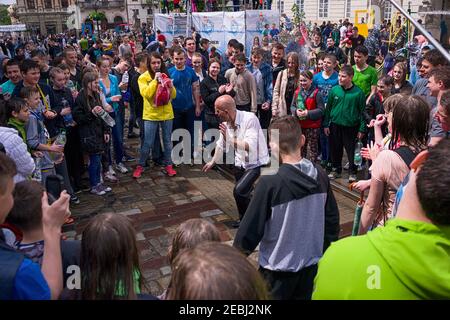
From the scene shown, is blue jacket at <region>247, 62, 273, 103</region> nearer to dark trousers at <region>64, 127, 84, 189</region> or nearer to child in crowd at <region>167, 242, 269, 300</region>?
dark trousers at <region>64, 127, 84, 189</region>

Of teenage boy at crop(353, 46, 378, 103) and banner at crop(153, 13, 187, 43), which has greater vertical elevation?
banner at crop(153, 13, 187, 43)

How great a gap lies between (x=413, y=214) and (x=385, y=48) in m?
18.0

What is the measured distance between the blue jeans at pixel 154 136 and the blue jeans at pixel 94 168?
80 cm

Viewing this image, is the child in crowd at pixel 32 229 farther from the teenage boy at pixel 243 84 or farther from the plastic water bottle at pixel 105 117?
the teenage boy at pixel 243 84

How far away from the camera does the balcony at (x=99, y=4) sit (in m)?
77.3

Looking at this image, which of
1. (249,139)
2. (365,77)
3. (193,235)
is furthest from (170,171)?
(193,235)

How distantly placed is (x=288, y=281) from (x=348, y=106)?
3.82 m

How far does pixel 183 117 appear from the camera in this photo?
7.13 m

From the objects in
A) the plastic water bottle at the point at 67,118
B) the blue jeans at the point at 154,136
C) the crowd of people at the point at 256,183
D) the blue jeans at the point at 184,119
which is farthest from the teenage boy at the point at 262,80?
the plastic water bottle at the point at 67,118

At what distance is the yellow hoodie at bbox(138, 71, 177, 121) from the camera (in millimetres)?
6129

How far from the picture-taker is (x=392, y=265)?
1.35 meters

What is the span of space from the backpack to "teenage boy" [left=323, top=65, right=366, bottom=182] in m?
2.45

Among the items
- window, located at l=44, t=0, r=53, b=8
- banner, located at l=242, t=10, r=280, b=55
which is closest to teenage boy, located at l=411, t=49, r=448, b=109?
banner, located at l=242, t=10, r=280, b=55
